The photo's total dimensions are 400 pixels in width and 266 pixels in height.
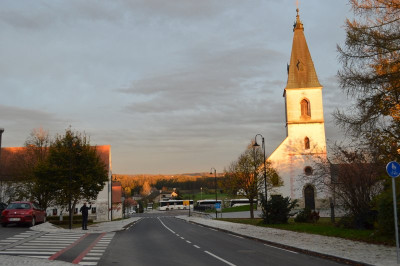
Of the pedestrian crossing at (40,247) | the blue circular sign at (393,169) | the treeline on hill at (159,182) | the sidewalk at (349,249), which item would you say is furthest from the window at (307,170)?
the treeline on hill at (159,182)

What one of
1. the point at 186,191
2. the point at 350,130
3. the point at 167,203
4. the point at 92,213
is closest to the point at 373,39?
the point at 350,130

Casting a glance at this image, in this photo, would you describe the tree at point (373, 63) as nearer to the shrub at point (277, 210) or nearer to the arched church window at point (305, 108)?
the shrub at point (277, 210)

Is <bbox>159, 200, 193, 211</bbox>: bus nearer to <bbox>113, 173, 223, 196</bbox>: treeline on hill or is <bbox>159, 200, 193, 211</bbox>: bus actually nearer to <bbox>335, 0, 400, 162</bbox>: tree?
<bbox>113, 173, 223, 196</bbox>: treeline on hill

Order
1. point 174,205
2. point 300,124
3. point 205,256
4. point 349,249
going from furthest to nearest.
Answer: point 174,205, point 300,124, point 349,249, point 205,256

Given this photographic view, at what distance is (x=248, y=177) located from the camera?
42062 mm

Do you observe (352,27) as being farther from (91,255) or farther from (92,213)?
(92,213)

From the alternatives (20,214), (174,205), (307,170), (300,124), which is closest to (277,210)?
(20,214)

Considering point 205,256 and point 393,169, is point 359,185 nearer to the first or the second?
point 393,169

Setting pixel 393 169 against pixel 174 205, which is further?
pixel 174 205

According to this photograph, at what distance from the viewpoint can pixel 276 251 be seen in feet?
49.0

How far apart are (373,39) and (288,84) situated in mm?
40292

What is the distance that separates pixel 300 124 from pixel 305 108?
8.30 ft

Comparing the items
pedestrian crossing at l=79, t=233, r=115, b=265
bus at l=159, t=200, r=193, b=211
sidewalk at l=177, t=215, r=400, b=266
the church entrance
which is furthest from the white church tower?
bus at l=159, t=200, r=193, b=211

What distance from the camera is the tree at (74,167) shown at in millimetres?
30069
